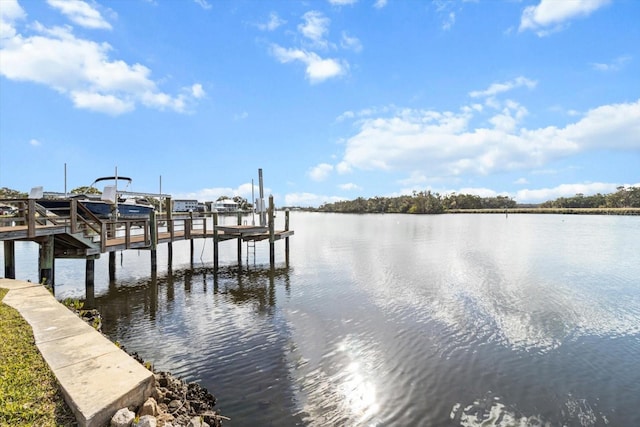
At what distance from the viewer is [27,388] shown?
13.2 ft

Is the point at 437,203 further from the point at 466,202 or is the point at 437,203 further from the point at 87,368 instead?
the point at 87,368

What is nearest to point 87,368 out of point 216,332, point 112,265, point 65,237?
point 216,332

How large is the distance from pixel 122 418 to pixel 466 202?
165 meters

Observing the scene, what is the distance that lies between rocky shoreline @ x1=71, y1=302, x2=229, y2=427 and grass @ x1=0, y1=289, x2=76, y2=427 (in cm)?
59

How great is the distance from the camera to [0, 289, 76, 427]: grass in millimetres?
3572

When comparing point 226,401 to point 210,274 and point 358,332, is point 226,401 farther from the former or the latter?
point 210,274

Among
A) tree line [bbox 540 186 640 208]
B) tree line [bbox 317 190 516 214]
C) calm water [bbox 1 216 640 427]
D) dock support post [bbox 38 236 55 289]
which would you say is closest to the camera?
calm water [bbox 1 216 640 427]

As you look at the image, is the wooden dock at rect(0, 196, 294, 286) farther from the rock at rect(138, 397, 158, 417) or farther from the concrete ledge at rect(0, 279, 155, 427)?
the rock at rect(138, 397, 158, 417)

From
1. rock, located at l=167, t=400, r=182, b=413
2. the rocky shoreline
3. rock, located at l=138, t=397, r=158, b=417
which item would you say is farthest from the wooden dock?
rock, located at l=138, t=397, r=158, b=417

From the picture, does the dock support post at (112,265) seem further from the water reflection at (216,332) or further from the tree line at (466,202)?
the tree line at (466,202)

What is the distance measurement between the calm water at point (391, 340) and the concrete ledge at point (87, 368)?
6.97ft

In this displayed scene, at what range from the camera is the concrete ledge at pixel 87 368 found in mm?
3684

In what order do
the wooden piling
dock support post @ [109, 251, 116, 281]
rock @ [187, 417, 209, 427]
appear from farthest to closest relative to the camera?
dock support post @ [109, 251, 116, 281]
the wooden piling
rock @ [187, 417, 209, 427]

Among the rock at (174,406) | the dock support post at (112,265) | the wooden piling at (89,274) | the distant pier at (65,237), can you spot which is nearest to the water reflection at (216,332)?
the wooden piling at (89,274)
